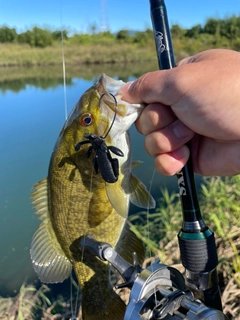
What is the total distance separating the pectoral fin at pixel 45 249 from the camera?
151 centimetres

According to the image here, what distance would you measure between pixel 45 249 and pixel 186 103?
933mm

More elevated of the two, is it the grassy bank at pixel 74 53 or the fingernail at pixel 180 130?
the grassy bank at pixel 74 53

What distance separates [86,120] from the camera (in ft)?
4.56

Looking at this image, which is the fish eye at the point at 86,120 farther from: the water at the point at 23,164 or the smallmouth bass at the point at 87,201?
the water at the point at 23,164

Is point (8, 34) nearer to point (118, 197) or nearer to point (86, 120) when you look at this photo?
point (86, 120)

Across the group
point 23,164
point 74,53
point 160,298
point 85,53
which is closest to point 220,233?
point 160,298

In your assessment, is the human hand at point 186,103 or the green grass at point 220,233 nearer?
the human hand at point 186,103

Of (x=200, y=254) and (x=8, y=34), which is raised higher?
(x=8, y=34)

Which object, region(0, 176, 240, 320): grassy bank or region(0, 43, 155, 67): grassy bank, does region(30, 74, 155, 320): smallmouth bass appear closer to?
region(0, 176, 240, 320): grassy bank

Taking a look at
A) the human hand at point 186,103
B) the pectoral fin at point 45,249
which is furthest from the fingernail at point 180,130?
the pectoral fin at point 45,249

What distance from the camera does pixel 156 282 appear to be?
1067mm

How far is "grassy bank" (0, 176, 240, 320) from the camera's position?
217 centimetres

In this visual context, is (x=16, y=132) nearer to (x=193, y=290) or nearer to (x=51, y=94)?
(x=51, y=94)

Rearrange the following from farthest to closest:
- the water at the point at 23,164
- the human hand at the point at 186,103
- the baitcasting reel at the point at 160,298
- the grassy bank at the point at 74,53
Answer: the grassy bank at the point at 74,53 → the water at the point at 23,164 → the human hand at the point at 186,103 → the baitcasting reel at the point at 160,298
